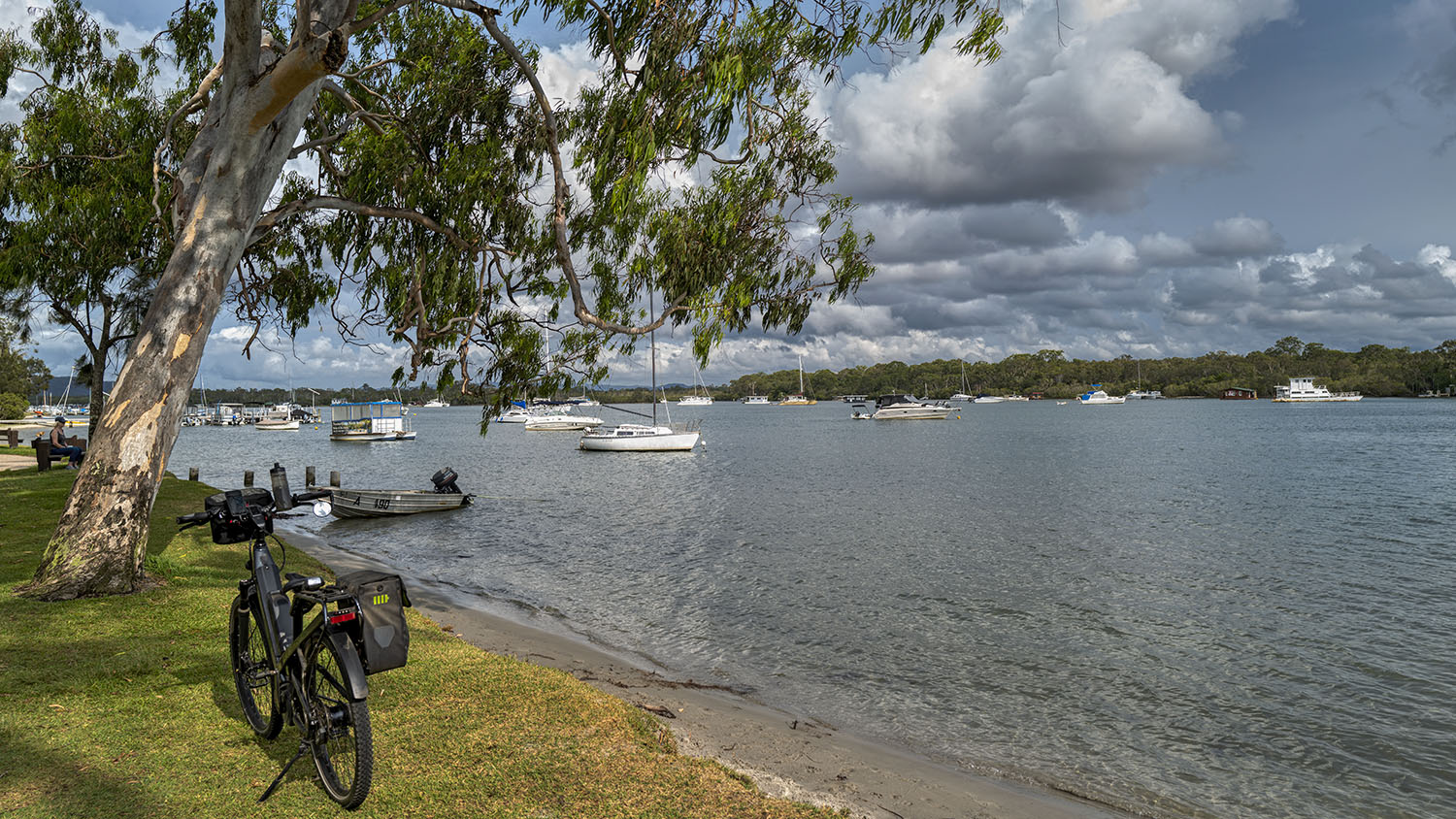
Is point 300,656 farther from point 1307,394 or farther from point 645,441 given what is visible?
point 1307,394

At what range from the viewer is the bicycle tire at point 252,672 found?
467 centimetres

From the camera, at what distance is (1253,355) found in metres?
187

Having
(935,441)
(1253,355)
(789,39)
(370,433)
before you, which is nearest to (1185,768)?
(789,39)

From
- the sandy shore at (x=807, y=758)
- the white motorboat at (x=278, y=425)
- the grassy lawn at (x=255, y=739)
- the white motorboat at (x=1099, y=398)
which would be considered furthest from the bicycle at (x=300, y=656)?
the white motorboat at (x=1099, y=398)

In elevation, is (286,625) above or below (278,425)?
above

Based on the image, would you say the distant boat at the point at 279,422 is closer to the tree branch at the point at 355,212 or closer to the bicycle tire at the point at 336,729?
the tree branch at the point at 355,212

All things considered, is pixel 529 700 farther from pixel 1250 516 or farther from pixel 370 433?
pixel 370 433

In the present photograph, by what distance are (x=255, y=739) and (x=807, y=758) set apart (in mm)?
4389

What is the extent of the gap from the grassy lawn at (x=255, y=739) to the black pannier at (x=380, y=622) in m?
0.99

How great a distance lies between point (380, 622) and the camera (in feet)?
12.6

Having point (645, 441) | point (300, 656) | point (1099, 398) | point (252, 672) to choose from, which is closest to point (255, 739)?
point (252, 672)

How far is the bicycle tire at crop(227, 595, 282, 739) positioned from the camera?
4.67 m

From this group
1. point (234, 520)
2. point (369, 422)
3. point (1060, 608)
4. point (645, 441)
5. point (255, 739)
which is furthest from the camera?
point (369, 422)

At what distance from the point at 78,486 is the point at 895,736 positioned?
351 inches
